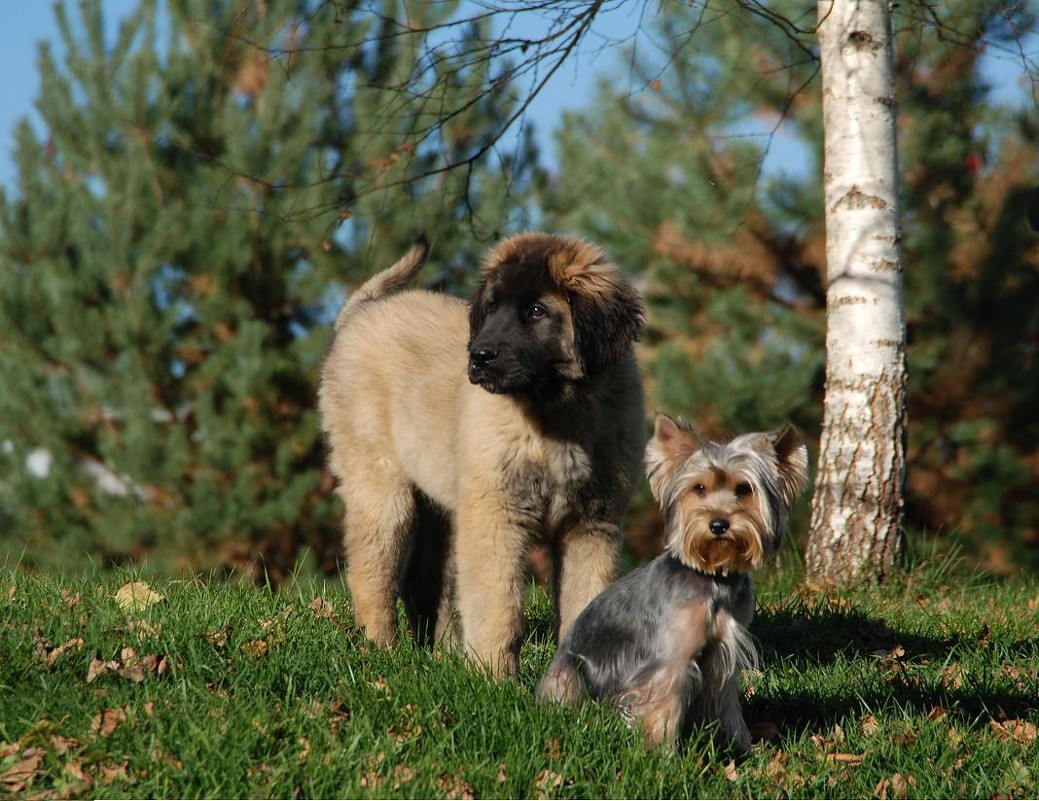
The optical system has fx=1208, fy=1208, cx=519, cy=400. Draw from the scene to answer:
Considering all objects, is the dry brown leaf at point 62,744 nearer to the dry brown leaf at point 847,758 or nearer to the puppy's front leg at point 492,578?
the puppy's front leg at point 492,578

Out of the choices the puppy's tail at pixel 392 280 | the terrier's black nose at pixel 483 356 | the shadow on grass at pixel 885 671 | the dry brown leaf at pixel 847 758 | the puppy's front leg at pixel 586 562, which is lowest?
the dry brown leaf at pixel 847 758

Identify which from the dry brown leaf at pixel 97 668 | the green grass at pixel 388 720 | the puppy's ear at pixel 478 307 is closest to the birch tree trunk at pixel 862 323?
the green grass at pixel 388 720

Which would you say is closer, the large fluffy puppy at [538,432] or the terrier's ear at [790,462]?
the terrier's ear at [790,462]

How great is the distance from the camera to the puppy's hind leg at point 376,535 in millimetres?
6203

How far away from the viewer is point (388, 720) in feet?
13.6

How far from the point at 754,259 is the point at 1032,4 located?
3400 millimetres

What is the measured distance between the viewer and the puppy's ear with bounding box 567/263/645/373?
5.18 metres

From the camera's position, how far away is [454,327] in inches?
Answer: 249

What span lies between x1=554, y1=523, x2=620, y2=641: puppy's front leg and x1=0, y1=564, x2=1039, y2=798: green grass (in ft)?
1.27

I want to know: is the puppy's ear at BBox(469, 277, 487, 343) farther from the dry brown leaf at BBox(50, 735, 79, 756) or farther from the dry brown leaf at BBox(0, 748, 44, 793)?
the dry brown leaf at BBox(0, 748, 44, 793)

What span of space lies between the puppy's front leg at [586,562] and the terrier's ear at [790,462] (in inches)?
43.4

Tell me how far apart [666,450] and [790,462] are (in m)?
0.46

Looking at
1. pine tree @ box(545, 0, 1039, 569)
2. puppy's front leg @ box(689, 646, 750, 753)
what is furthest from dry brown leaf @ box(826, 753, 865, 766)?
pine tree @ box(545, 0, 1039, 569)

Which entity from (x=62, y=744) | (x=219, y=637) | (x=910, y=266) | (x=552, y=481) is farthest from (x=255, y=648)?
(x=910, y=266)
